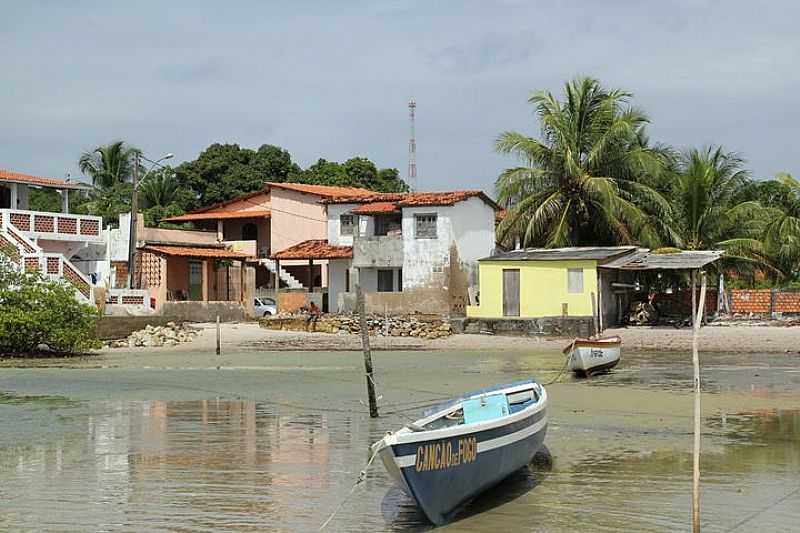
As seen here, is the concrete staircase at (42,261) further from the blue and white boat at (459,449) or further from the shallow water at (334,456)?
the blue and white boat at (459,449)

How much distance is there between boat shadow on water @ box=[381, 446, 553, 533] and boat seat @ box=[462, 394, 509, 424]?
0.79 meters

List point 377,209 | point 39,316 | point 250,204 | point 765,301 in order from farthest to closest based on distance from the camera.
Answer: point 250,204 → point 377,209 → point 765,301 → point 39,316

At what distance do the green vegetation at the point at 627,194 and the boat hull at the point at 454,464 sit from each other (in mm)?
31616

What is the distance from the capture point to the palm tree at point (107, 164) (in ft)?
215

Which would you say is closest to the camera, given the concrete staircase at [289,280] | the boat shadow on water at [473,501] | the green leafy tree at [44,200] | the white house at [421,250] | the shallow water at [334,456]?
the boat shadow on water at [473,501]

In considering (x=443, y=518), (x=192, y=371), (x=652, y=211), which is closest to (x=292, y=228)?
(x=652, y=211)

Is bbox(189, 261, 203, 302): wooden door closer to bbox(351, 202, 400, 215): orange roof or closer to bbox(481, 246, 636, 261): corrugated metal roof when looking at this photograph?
bbox(351, 202, 400, 215): orange roof

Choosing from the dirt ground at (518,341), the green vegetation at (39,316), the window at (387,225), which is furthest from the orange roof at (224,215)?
the green vegetation at (39,316)

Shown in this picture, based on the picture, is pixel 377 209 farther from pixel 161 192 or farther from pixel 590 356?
pixel 161 192

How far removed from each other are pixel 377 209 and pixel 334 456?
105ft

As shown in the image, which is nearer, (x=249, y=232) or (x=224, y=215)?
(x=224, y=215)

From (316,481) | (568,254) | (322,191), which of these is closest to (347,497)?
(316,481)

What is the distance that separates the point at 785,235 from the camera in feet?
138

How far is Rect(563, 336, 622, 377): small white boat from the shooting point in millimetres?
25523
